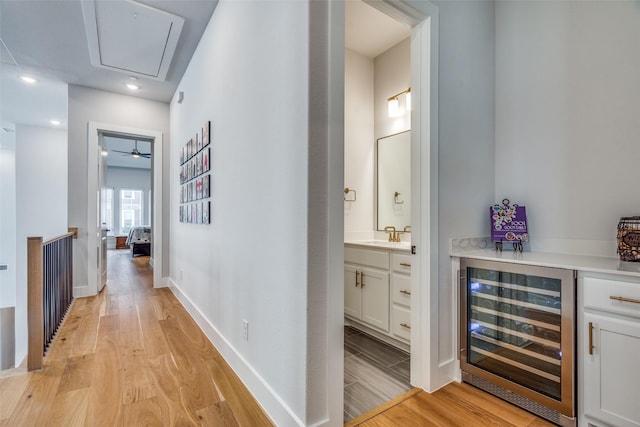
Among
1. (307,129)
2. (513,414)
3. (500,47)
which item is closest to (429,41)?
(500,47)

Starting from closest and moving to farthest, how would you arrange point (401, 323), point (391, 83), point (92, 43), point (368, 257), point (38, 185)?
point (401, 323), point (368, 257), point (92, 43), point (391, 83), point (38, 185)

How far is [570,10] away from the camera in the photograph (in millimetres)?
1861

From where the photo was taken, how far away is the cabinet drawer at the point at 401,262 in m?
2.25

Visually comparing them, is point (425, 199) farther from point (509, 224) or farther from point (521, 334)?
point (521, 334)

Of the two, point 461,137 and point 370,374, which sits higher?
point 461,137

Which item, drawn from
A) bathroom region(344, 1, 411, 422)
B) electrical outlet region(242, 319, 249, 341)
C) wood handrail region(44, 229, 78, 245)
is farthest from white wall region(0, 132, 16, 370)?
bathroom region(344, 1, 411, 422)

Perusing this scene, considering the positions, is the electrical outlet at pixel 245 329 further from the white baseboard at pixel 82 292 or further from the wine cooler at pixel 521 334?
the white baseboard at pixel 82 292

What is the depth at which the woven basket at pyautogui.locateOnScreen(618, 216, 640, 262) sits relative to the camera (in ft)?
4.87

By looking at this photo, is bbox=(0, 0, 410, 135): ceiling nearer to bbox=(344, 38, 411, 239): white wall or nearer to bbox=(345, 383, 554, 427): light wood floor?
bbox=(344, 38, 411, 239): white wall

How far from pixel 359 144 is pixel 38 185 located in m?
6.03

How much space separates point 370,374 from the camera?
78.2 inches

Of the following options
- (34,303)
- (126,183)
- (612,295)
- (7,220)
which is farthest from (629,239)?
(126,183)

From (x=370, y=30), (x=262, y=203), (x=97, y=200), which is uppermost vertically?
(x=370, y=30)

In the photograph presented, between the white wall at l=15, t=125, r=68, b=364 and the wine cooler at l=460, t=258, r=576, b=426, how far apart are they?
6.72 m
